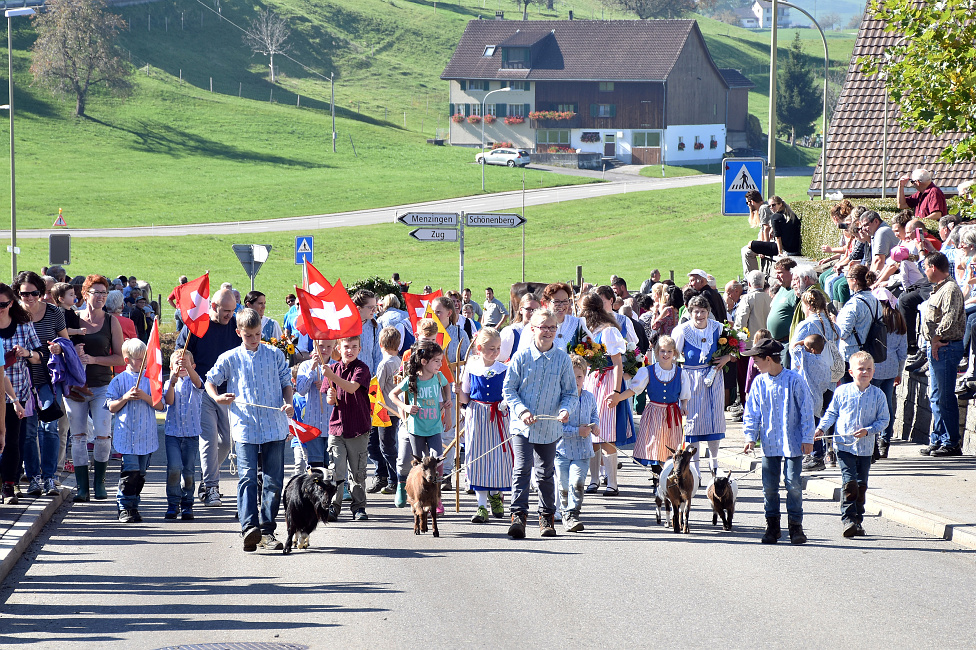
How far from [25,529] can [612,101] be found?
9121 centimetres

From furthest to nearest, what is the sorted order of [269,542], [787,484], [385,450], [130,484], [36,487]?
[385,450]
[36,487]
[130,484]
[269,542]
[787,484]

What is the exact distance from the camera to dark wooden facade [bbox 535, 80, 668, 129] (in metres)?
97.1

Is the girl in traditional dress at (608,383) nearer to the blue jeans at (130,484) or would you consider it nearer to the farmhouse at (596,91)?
the blue jeans at (130,484)

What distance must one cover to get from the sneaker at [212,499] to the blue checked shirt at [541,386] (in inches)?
143

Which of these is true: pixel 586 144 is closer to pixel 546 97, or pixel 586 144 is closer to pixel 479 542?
pixel 546 97

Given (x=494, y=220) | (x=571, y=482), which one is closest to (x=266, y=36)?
(x=494, y=220)

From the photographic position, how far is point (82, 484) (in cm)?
1223

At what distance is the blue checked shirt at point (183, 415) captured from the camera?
37.3 feet

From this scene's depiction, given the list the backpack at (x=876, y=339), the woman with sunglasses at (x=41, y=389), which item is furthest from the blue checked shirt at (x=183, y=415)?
the backpack at (x=876, y=339)

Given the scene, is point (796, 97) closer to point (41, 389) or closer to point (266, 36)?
point (266, 36)

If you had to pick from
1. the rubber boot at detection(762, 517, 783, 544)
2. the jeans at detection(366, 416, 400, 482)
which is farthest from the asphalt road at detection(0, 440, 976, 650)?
the jeans at detection(366, 416, 400, 482)

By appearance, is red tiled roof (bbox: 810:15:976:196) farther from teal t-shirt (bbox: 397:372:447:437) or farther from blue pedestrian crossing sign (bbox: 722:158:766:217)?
teal t-shirt (bbox: 397:372:447:437)

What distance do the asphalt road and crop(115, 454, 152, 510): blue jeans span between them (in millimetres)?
209

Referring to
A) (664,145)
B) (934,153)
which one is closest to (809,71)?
(664,145)
